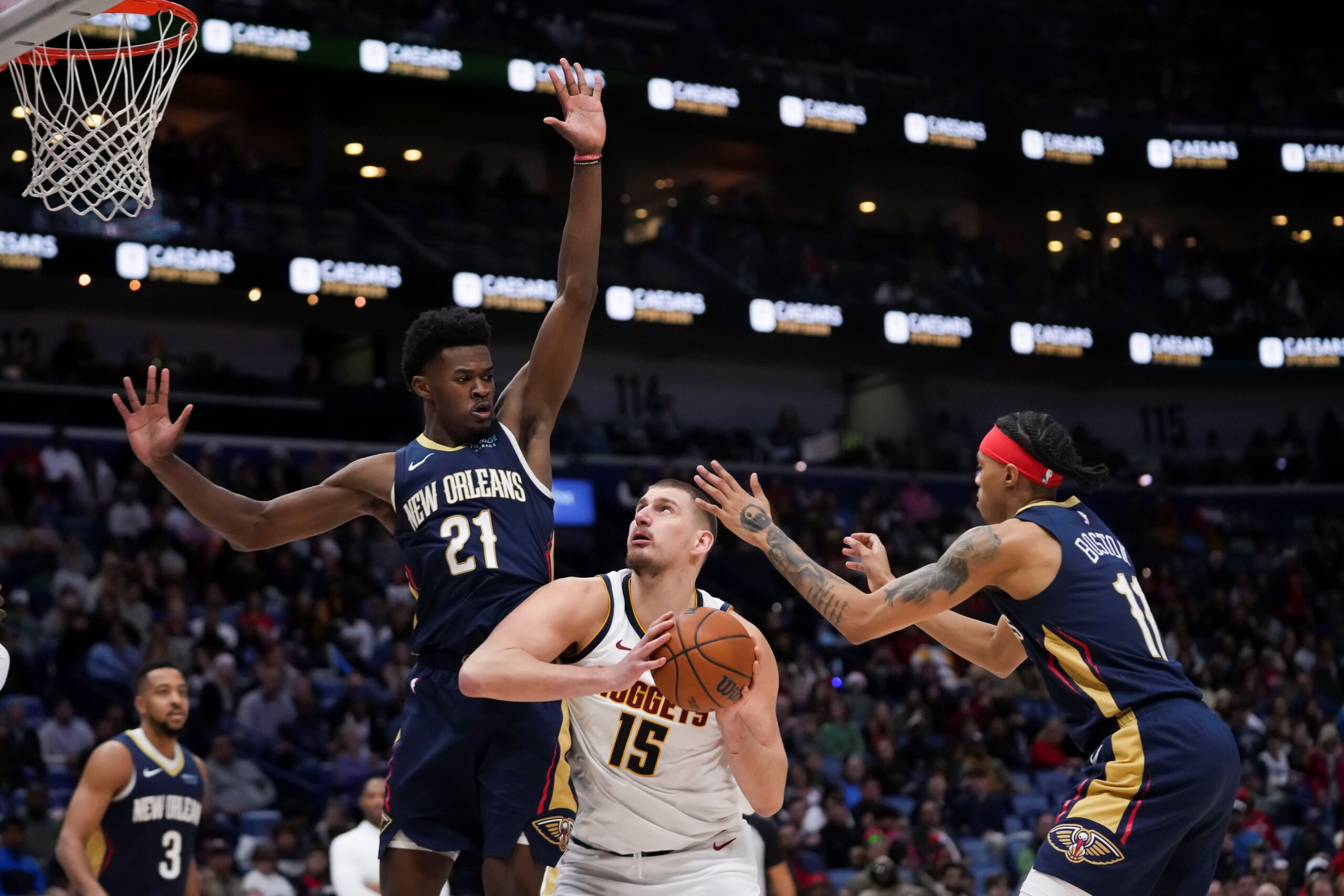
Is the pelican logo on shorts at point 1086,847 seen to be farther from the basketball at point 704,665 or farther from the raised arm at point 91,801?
the raised arm at point 91,801

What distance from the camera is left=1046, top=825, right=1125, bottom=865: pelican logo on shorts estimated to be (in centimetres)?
456

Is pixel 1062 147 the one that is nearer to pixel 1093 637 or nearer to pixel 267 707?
pixel 267 707

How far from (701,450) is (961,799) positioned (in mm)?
8681

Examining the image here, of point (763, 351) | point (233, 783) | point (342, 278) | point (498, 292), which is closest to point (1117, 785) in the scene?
point (233, 783)

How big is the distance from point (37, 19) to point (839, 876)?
9.77 m

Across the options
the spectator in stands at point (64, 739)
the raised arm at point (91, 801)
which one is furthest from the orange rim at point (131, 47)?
the spectator in stands at point (64, 739)

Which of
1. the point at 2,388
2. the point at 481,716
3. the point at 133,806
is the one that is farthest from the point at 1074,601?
the point at 2,388

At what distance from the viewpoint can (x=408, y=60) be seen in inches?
800

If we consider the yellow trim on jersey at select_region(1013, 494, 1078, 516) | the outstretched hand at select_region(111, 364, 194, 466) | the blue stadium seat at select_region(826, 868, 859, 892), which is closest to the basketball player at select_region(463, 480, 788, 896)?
the yellow trim on jersey at select_region(1013, 494, 1078, 516)

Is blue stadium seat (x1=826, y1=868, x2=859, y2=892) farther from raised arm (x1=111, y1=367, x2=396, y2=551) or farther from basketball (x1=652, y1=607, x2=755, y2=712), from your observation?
basketball (x1=652, y1=607, x2=755, y2=712)

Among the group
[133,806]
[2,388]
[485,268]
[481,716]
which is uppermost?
[485,268]

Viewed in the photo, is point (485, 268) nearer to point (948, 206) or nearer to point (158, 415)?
point (948, 206)

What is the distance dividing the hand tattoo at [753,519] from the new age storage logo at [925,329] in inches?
704

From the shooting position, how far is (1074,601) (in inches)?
190
